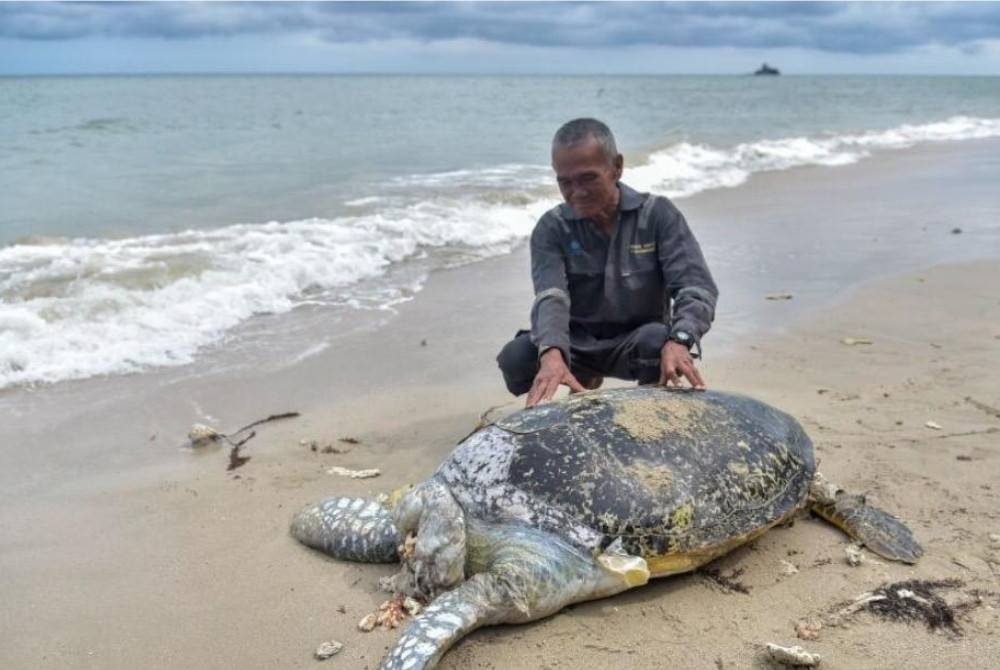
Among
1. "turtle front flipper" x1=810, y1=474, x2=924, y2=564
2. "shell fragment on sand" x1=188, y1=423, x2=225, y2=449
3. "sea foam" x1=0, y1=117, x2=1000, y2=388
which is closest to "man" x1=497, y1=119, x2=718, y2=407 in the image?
"turtle front flipper" x1=810, y1=474, x2=924, y2=564

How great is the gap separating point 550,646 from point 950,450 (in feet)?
7.58

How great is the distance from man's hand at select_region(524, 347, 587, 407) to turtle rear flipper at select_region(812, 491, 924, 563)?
107 cm

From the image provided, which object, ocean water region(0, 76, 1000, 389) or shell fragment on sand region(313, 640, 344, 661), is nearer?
shell fragment on sand region(313, 640, 344, 661)

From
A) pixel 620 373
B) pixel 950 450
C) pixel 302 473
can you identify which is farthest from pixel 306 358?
pixel 950 450

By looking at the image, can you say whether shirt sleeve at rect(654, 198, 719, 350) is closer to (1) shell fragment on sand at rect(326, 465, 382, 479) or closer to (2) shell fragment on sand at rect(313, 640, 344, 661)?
(1) shell fragment on sand at rect(326, 465, 382, 479)

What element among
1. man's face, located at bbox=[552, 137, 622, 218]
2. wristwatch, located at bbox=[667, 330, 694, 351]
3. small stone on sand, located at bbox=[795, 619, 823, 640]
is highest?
man's face, located at bbox=[552, 137, 622, 218]

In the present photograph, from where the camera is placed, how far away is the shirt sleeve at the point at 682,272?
3391mm

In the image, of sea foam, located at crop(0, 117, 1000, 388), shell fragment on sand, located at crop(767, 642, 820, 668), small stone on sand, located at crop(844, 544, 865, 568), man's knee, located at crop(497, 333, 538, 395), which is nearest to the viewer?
shell fragment on sand, located at crop(767, 642, 820, 668)

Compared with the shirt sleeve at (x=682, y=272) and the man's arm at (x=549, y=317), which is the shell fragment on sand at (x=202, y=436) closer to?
the man's arm at (x=549, y=317)

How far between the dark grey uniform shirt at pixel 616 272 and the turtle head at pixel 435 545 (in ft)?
3.11

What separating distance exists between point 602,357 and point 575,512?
4.34 feet

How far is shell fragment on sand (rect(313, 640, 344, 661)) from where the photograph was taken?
8.13ft

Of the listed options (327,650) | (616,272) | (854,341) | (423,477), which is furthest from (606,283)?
(854,341)

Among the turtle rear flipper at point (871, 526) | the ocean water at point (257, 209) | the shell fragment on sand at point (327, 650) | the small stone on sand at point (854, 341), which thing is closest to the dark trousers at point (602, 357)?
the turtle rear flipper at point (871, 526)
